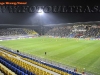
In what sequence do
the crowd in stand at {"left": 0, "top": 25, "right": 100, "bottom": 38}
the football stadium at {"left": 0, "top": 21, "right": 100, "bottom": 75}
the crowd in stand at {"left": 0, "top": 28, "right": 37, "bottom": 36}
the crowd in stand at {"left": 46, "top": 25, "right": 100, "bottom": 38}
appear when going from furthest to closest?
1. the crowd in stand at {"left": 0, "top": 28, "right": 37, "bottom": 36}
2. the crowd in stand at {"left": 0, "top": 25, "right": 100, "bottom": 38}
3. the crowd in stand at {"left": 46, "top": 25, "right": 100, "bottom": 38}
4. the football stadium at {"left": 0, "top": 21, "right": 100, "bottom": 75}

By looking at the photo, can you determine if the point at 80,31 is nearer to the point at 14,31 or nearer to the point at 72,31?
the point at 72,31

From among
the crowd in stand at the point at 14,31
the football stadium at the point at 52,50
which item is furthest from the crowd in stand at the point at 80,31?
the crowd in stand at the point at 14,31

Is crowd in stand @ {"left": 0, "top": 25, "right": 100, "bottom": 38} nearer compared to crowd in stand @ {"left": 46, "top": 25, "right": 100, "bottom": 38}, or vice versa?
crowd in stand @ {"left": 46, "top": 25, "right": 100, "bottom": 38}

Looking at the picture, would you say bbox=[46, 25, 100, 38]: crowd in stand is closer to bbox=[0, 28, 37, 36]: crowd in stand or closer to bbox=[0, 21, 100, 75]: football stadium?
bbox=[0, 21, 100, 75]: football stadium

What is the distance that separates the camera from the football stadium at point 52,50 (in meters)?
16.3

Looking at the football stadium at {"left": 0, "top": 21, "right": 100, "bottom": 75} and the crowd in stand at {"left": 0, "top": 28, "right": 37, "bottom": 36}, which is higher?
the crowd in stand at {"left": 0, "top": 28, "right": 37, "bottom": 36}

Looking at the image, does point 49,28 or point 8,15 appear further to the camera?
point 49,28

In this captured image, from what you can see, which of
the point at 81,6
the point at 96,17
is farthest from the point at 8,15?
the point at 96,17

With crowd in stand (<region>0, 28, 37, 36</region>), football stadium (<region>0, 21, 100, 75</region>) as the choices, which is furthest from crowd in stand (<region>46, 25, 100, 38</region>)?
crowd in stand (<region>0, 28, 37, 36</region>)

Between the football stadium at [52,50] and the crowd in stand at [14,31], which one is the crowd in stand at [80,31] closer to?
the football stadium at [52,50]

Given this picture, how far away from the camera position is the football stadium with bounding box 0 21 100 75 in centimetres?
1628

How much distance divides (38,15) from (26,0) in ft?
68.8

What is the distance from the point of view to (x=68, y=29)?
3265 inches

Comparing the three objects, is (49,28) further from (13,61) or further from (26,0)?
(13,61)
